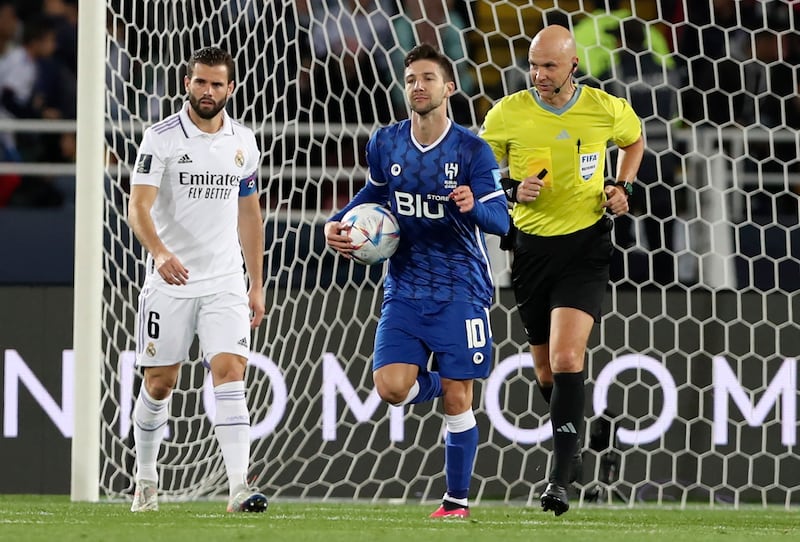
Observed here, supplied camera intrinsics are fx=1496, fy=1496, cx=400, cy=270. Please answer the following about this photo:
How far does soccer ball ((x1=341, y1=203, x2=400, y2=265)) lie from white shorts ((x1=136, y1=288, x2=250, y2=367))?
512mm

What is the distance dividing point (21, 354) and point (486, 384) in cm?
237

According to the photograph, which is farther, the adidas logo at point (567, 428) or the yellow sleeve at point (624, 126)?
the yellow sleeve at point (624, 126)

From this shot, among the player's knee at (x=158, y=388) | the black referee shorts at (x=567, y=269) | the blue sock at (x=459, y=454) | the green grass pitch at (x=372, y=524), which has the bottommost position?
the green grass pitch at (x=372, y=524)

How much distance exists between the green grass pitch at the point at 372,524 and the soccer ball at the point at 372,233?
100cm

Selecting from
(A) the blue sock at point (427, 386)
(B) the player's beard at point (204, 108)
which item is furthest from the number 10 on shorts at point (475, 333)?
(B) the player's beard at point (204, 108)

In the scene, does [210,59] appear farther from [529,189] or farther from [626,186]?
[626,186]

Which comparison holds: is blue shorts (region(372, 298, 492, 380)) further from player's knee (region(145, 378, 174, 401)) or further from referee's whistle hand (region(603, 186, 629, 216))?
player's knee (region(145, 378, 174, 401))

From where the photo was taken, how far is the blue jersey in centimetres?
578

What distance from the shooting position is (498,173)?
5.75m

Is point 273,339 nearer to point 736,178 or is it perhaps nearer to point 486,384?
point 486,384

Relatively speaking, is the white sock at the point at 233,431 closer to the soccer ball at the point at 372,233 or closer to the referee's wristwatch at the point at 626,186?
the soccer ball at the point at 372,233

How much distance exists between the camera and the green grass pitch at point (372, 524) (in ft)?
15.5

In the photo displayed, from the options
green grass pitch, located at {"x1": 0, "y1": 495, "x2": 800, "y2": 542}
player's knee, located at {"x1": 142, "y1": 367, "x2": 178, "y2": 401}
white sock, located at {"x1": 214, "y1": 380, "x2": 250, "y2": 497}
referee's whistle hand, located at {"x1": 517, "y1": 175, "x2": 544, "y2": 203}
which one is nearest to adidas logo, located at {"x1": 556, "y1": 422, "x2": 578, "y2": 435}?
green grass pitch, located at {"x1": 0, "y1": 495, "x2": 800, "y2": 542}

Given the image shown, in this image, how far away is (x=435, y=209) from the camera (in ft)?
19.0
